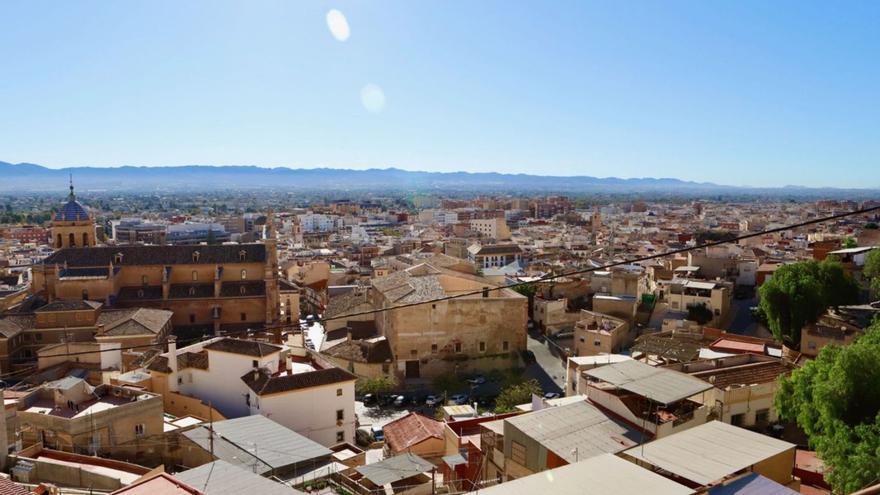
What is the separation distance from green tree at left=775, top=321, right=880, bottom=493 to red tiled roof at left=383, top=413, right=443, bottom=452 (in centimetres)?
817

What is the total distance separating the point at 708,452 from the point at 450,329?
1854 cm

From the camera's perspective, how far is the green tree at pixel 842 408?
11180 millimetres

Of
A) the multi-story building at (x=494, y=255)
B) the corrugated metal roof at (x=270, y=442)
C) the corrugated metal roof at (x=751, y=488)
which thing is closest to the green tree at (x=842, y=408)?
the corrugated metal roof at (x=751, y=488)

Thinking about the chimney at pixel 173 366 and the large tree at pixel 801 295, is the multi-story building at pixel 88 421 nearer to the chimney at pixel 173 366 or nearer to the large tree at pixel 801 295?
the chimney at pixel 173 366

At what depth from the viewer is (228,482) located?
9805 millimetres

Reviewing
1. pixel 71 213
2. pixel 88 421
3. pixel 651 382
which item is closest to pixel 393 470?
pixel 651 382

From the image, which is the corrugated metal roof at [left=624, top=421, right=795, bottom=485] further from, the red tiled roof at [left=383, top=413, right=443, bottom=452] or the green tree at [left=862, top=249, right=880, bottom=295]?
the green tree at [left=862, top=249, right=880, bottom=295]

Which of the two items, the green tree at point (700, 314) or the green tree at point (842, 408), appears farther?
the green tree at point (700, 314)

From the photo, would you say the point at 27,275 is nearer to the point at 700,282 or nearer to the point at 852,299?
the point at 700,282

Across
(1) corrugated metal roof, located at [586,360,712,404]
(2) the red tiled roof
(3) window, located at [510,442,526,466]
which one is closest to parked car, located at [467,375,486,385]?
(2) the red tiled roof

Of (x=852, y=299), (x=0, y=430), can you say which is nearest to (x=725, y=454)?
(x=0, y=430)

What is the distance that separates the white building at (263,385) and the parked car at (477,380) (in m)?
7.93

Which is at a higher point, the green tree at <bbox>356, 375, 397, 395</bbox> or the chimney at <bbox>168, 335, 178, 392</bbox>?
the chimney at <bbox>168, 335, 178, 392</bbox>

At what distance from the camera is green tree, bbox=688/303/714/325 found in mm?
28438
